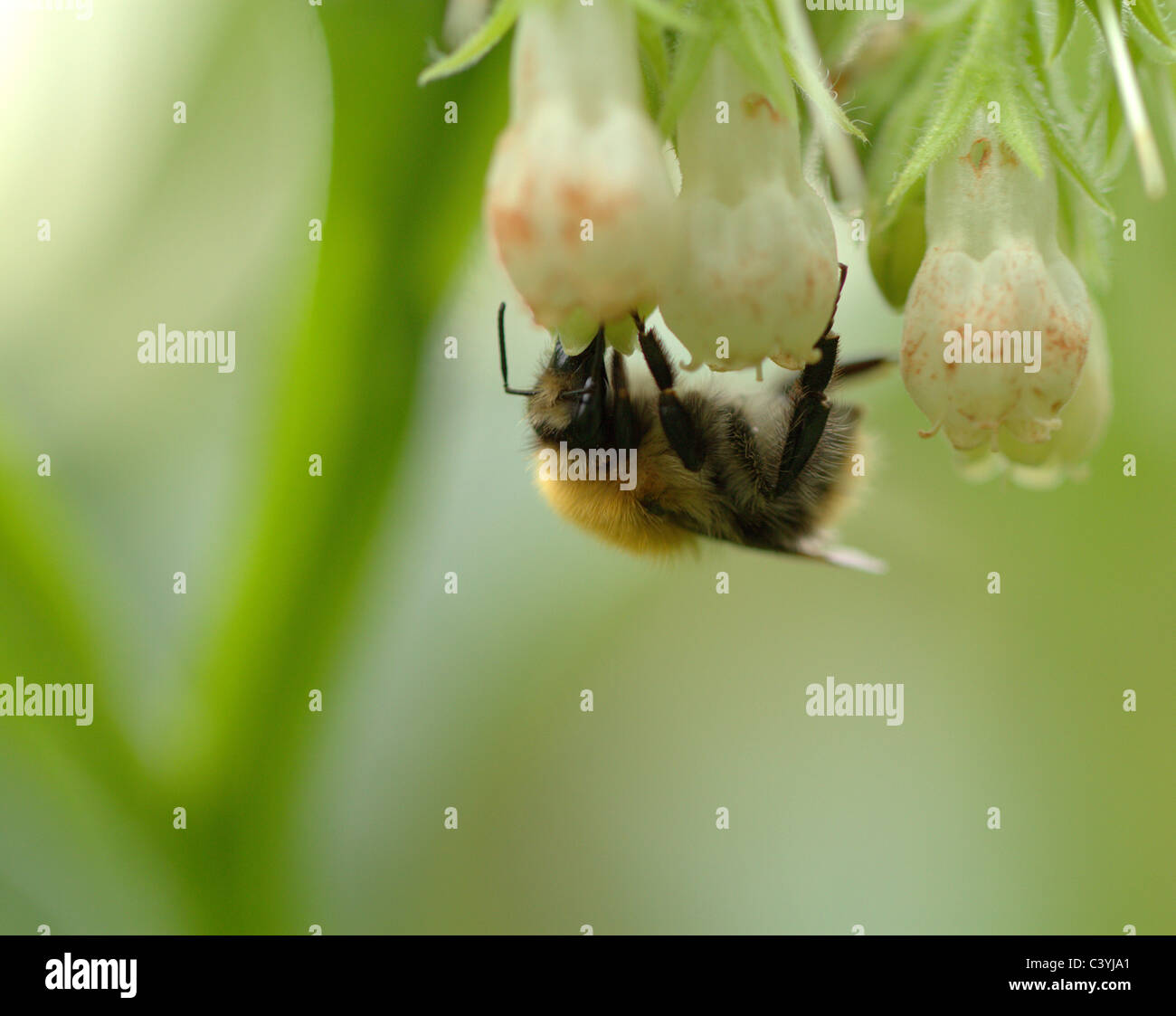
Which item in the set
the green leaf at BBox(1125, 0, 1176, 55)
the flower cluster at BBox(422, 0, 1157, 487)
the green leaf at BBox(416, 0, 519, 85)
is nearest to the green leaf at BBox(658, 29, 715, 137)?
the flower cluster at BBox(422, 0, 1157, 487)

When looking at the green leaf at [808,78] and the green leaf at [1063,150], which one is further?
the green leaf at [1063,150]

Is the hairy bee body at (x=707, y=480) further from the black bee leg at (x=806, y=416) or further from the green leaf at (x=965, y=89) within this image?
the green leaf at (x=965, y=89)

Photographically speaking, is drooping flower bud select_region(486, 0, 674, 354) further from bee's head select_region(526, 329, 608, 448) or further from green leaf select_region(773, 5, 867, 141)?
bee's head select_region(526, 329, 608, 448)

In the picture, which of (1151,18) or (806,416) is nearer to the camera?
(1151,18)

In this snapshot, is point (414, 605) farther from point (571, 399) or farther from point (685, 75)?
point (685, 75)

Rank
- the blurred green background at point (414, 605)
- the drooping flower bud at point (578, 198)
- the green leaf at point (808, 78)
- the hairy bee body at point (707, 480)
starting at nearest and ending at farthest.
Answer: the drooping flower bud at point (578, 198) → the green leaf at point (808, 78) → the hairy bee body at point (707, 480) → the blurred green background at point (414, 605)

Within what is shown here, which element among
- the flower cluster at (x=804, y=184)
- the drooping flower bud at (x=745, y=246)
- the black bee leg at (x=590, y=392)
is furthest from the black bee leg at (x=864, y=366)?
the drooping flower bud at (x=745, y=246)

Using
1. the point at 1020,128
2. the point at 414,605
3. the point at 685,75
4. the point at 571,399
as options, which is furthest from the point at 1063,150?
the point at 414,605
